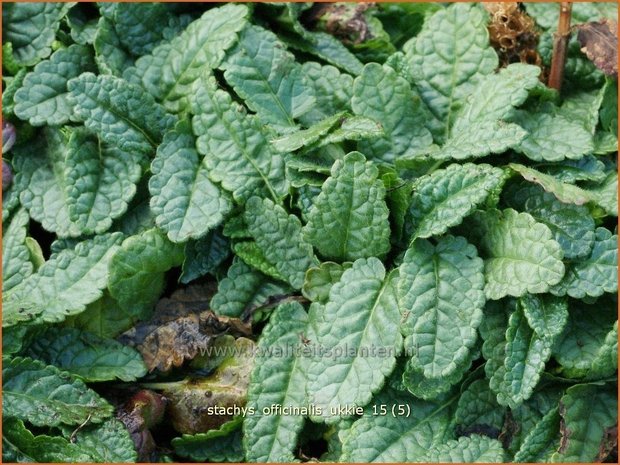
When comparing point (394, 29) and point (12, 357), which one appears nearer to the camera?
point (12, 357)

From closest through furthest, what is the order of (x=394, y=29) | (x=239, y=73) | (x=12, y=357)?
(x=12, y=357), (x=239, y=73), (x=394, y=29)

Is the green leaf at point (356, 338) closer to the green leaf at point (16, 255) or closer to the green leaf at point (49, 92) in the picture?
the green leaf at point (16, 255)

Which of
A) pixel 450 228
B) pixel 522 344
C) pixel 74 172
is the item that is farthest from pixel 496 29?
pixel 74 172

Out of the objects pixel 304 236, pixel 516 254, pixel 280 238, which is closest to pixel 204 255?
pixel 280 238

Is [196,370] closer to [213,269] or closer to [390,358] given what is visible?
[213,269]

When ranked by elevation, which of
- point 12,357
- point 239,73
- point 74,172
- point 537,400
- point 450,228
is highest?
point 239,73

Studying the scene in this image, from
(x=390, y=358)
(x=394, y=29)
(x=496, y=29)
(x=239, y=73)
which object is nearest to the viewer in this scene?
(x=390, y=358)

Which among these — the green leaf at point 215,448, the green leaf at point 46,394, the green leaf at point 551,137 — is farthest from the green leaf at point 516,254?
the green leaf at point 46,394

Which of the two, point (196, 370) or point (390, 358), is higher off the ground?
point (390, 358)
